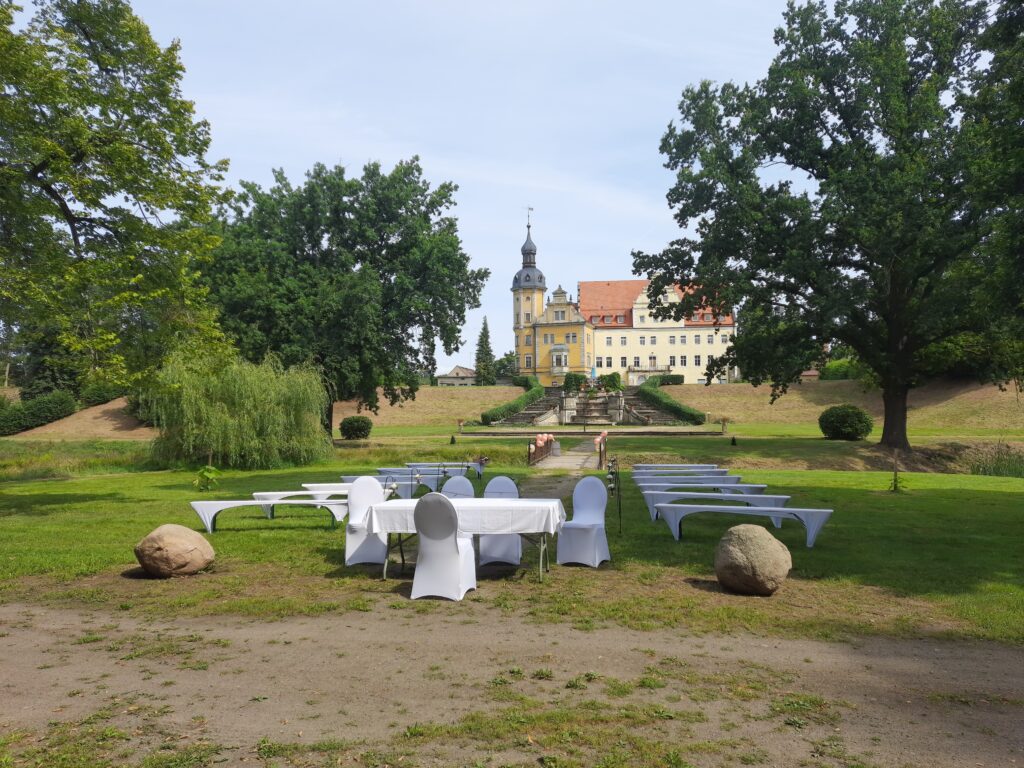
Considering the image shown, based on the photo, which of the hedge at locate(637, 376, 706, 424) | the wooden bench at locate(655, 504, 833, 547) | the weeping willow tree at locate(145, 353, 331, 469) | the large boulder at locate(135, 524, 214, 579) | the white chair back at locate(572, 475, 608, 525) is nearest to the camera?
the large boulder at locate(135, 524, 214, 579)

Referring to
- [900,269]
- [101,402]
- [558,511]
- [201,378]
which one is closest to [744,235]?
[900,269]

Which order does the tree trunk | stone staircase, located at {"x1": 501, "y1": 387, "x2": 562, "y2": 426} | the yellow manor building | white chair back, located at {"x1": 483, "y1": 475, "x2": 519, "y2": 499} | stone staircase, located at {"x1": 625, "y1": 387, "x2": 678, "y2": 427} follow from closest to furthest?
white chair back, located at {"x1": 483, "y1": 475, "x2": 519, "y2": 499} → the tree trunk → stone staircase, located at {"x1": 625, "y1": 387, "x2": 678, "y2": 427} → stone staircase, located at {"x1": 501, "y1": 387, "x2": 562, "y2": 426} → the yellow manor building

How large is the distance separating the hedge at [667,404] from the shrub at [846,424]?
1636cm

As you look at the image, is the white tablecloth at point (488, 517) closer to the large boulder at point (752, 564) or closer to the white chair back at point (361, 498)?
the white chair back at point (361, 498)

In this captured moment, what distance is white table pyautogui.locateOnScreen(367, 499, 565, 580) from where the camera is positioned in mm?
7707

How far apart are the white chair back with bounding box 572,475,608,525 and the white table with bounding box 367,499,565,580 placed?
1111mm

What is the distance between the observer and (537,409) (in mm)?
56531

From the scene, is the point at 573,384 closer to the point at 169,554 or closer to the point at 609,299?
the point at 609,299

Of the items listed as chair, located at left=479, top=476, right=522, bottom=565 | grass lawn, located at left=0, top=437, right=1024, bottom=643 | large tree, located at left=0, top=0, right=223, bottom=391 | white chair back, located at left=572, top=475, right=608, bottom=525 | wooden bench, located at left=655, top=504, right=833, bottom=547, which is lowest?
grass lawn, located at left=0, top=437, right=1024, bottom=643

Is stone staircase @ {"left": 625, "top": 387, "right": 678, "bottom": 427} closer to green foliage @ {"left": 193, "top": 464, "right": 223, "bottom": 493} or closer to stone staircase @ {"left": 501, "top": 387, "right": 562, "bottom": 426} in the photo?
stone staircase @ {"left": 501, "top": 387, "right": 562, "bottom": 426}

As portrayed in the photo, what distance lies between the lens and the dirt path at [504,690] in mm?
3953

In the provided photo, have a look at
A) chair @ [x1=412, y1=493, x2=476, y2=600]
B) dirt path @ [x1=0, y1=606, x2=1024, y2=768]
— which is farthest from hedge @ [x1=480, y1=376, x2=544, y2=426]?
dirt path @ [x1=0, y1=606, x2=1024, y2=768]

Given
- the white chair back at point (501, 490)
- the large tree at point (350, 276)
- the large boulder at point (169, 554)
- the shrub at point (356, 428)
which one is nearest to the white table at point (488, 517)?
the white chair back at point (501, 490)

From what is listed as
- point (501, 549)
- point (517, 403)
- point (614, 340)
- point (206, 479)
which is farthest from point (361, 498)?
point (614, 340)
